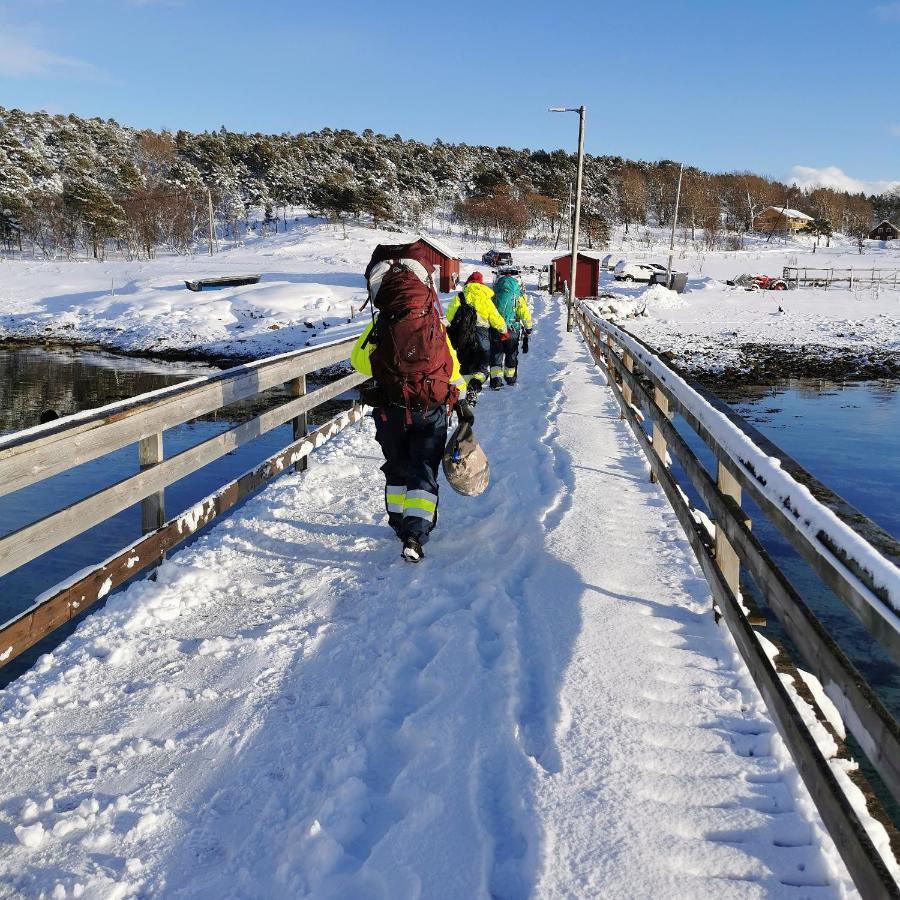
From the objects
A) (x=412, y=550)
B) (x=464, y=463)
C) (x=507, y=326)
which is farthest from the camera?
(x=507, y=326)

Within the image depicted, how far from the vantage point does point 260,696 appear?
126 inches

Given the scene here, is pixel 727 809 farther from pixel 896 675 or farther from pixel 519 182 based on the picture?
pixel 519 182

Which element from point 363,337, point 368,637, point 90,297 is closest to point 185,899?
point 368,637

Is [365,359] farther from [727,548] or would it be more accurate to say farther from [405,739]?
[405,739]

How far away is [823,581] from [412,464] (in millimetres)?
2996

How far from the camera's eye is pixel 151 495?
4273mm

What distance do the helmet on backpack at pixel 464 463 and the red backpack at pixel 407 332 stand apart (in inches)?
16.6

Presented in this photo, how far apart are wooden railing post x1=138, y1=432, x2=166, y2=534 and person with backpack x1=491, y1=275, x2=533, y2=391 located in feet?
25.0

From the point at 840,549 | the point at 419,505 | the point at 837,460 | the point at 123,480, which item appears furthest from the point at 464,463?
the point at 837,460

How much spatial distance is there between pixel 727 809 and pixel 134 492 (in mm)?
3207

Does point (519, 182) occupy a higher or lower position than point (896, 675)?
higher

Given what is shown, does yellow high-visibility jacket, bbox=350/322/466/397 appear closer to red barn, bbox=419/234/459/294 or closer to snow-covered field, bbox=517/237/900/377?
snow-covered field, bbox=517/237/900/377

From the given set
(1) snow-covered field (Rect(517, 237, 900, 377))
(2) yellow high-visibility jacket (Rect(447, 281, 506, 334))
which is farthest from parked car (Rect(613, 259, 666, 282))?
(2) yellow high-visibility jacket (Rect(447, 281, 506, 334))

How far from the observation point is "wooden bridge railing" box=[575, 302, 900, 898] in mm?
1697
